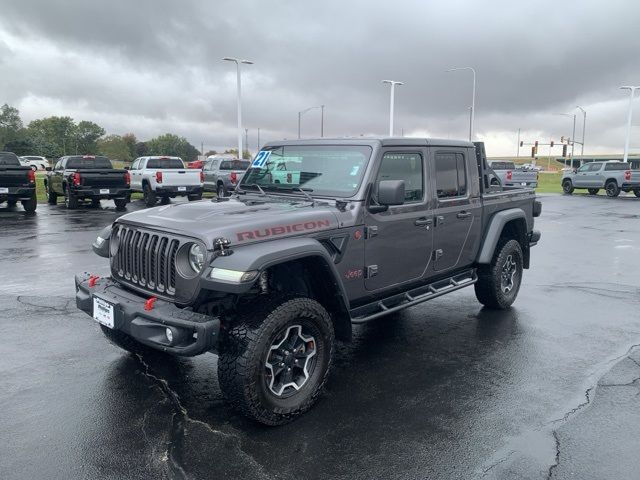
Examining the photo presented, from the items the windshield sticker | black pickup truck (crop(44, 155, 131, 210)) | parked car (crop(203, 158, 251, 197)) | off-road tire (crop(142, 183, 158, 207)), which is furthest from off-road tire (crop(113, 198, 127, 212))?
the windshield sticker

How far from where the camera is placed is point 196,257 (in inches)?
145

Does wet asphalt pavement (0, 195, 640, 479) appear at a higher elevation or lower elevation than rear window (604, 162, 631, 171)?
lower

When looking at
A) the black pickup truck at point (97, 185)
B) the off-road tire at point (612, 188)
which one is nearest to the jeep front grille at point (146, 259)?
the black pickup truck at point (97, 185)

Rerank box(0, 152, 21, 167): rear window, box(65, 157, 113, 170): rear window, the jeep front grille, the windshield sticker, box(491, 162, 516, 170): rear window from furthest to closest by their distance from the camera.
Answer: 1. box(491, 162, 516, 170): rear window
2. box(65, 157, 113, 170): rear window
3. box(0, 152, 21, 167): rear window
4. the windshield sticker
5. the jeep front grille

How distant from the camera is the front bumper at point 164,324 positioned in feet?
11.1

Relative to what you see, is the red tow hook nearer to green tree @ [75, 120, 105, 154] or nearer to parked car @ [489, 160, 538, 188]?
parked car @ [489, 160, 538, 188]

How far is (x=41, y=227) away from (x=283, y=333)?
11.9 meters

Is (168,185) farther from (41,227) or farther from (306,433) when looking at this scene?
(306,433)

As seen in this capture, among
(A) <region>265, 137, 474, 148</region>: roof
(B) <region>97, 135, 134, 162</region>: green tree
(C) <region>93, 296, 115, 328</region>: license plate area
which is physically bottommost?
(C) <region>93, 296, 115, 328</region>: license plate area

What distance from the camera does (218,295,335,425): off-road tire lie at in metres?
3.49

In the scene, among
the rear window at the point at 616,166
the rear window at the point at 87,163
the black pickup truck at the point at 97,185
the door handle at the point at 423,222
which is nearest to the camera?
the door handle at the point at 423,222

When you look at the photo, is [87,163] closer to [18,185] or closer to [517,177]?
[18,185]

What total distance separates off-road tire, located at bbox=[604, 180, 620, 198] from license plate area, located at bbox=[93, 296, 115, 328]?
3060 centimetres

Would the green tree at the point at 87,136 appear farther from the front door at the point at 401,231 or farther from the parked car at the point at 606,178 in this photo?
the front door at the point at 401,231
